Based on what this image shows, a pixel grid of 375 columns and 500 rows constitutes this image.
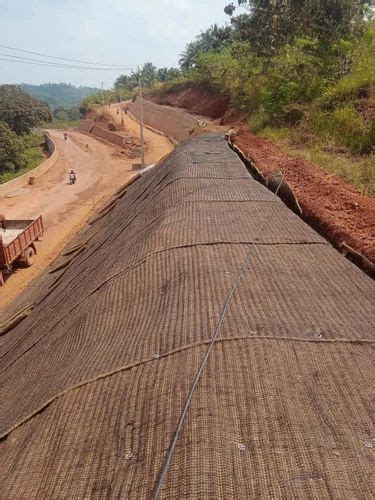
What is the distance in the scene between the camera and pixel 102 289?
13.8 feet

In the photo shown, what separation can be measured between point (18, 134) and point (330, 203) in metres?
48.4

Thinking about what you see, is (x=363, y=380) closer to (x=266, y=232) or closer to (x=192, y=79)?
(x=266, y=232)

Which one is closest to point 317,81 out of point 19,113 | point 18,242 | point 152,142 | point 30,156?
point 18,242

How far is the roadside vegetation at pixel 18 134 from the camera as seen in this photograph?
32562mm

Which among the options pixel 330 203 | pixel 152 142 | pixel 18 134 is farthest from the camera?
pixel 18 134

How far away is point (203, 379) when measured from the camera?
7.75 ft

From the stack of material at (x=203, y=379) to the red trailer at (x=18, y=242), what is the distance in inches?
285

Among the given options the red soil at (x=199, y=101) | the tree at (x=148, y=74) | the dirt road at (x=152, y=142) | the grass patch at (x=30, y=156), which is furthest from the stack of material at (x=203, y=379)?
the tree at (x=148, y=74)

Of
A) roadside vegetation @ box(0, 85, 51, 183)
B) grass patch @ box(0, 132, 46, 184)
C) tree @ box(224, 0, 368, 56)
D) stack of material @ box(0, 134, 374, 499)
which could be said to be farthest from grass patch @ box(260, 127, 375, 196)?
→ roadside vegetation @ box(0, 85, 51, 183)

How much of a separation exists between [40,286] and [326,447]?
22.6 ft

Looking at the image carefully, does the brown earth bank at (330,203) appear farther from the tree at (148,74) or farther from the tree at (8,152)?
the tree at (148,74)

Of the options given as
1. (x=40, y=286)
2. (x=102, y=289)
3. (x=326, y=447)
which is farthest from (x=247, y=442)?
(x=40, y=286)

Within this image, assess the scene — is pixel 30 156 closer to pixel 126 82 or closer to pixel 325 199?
pixel 325 199

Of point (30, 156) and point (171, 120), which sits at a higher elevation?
point (171, 120)
